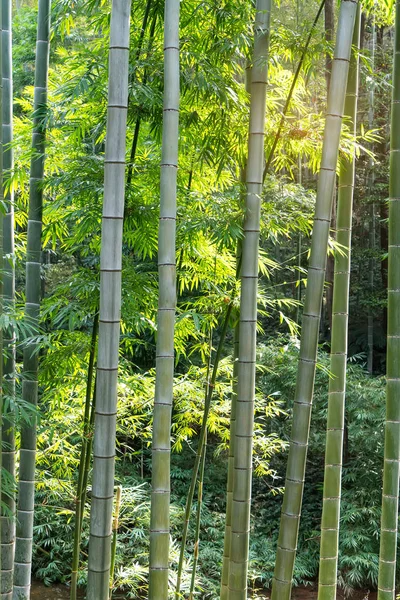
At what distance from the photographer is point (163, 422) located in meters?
2.60

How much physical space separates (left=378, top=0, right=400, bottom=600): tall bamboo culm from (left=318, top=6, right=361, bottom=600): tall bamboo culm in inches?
8.5

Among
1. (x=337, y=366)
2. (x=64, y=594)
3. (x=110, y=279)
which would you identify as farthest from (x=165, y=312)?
(x=64, y=594)

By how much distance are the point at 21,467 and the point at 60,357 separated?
0.61 metres

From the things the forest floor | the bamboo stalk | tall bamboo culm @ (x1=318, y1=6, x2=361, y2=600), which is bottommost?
the forest floor

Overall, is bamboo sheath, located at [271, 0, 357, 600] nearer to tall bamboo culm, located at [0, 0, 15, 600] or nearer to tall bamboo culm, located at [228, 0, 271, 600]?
tall bamboo culm, located at [228, 0, 271, 600]

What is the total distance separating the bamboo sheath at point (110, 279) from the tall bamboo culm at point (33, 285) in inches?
33.1

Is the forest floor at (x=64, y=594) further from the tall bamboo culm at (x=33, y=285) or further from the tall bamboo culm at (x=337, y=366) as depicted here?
the tall bamboo culm at (x=33, y=285)

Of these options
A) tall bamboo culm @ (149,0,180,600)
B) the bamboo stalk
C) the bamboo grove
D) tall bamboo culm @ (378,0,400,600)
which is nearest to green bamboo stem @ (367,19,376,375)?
the bamboo grove

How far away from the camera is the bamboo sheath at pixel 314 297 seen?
2.90 m

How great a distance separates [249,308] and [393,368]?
3.26 ft

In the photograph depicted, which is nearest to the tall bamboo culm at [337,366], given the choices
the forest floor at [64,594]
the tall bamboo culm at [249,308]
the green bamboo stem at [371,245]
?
the tall bamboo culm at [249,308]

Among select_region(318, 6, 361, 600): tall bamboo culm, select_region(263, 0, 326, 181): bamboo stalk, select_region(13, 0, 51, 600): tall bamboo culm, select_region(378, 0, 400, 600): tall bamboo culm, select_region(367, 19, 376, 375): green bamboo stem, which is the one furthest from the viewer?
select_region(367, 19, 376, 375): green bamboo stem

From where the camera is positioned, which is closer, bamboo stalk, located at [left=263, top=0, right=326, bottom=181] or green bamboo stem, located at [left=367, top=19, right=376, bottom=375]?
bamboo stalk, located at [left=263, top=0, right=326, bottom=181]

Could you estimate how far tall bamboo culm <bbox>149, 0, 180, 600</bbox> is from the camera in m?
2.59
